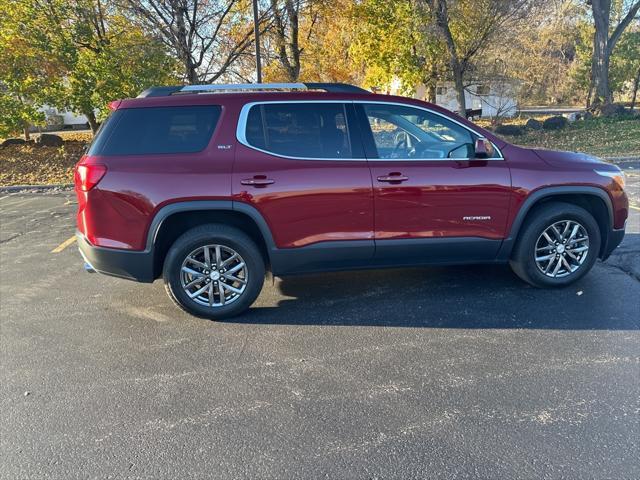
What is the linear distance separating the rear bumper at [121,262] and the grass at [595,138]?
1273 centimetres

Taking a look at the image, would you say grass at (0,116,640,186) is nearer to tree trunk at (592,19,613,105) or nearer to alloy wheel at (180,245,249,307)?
tree trunk at (592,19,613,105)

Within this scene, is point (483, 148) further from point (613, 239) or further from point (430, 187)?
point (613, 239)

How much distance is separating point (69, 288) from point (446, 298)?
12.8 ft

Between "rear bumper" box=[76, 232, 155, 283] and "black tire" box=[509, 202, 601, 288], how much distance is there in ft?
10.8

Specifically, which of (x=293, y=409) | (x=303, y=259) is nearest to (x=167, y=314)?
(x=303, y=259)

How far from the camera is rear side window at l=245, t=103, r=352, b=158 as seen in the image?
3803mm

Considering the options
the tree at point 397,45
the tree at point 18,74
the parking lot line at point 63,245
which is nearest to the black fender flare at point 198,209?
the parking lot line at point 63,245

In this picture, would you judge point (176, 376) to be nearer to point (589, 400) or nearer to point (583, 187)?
point (589, 400)

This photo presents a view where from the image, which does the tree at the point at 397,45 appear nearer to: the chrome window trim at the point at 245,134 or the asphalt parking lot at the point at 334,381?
the asphalt parking lot at the point at 334,381

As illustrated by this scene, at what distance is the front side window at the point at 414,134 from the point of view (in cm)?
400

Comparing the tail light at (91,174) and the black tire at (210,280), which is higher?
the tail light at (91,174)

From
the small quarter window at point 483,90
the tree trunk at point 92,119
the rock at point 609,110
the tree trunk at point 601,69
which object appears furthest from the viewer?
the small quarter window at point 483,90

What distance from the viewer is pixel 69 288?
4.82 metres

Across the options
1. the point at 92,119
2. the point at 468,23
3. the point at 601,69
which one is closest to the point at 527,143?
the point at 468,23
